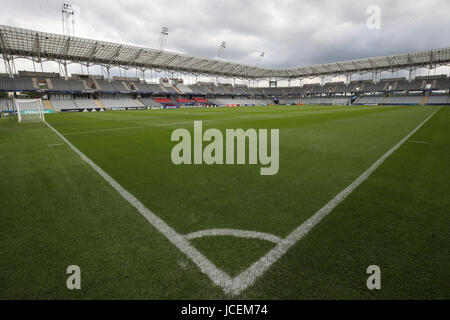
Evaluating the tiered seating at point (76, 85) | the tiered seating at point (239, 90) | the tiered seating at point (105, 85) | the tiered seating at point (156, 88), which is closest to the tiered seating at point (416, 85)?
the tiered seating at point (239, 90)

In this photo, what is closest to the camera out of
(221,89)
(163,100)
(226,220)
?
(226,220)

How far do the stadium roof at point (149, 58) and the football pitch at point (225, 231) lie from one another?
166 feet

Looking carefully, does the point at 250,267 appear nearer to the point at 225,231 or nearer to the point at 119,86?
the point at 225,231

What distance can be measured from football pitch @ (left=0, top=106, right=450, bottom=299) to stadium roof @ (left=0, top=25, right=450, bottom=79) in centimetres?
5056

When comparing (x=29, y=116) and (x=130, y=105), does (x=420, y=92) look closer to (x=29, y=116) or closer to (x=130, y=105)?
(x=130, y=105)

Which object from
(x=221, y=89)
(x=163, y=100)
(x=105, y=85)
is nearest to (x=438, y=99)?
(x=221, y=89)

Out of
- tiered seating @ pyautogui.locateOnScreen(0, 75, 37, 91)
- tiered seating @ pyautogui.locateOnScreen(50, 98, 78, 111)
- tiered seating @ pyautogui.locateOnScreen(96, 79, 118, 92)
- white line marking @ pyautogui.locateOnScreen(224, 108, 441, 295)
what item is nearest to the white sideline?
Answer: white line marking @ pyautogui.locateOnScreen(224, 108, 441, 295)

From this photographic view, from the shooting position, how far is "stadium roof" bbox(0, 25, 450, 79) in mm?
42844

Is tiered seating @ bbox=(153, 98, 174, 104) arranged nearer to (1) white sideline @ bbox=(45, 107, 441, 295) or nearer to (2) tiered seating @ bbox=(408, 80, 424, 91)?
(1) white sideline @ bbox=(45, 107, 441, 295)

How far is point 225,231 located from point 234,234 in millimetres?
145

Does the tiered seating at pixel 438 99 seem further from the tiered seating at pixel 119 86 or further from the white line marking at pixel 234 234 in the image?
the tiered seating at pixel 119 86

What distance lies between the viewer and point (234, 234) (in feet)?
9.84

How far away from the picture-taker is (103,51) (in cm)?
5212
